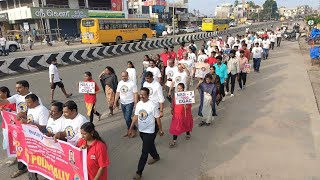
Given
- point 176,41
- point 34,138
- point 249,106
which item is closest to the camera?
point 34,138

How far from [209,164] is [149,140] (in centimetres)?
134

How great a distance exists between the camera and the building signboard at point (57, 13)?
4006cm

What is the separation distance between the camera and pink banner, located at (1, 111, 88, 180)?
3.55m

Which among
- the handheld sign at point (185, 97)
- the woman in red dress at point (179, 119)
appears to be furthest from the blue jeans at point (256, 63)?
the handheld sign at point (185, 97)

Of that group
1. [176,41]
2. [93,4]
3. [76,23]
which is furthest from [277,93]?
[93,4]

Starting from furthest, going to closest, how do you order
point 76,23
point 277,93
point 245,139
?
point 76,23
point 277,93
point 245,139

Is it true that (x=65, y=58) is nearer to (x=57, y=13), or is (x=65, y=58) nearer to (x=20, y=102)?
(x=20, y=102)

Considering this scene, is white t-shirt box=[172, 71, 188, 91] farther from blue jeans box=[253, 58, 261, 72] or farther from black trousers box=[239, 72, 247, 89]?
blue jeans box=[253, 58, 261, 72]

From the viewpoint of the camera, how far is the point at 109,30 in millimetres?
28047

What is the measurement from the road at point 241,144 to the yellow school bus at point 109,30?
18.4 metres

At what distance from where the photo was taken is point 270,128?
22.5ft

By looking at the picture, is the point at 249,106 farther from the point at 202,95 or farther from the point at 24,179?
the point at 24,179

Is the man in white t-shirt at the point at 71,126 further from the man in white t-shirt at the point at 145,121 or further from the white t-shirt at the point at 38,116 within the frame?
the man in white t-shirt at the point at 145,121

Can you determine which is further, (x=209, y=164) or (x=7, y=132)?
(x=209, y=164)
